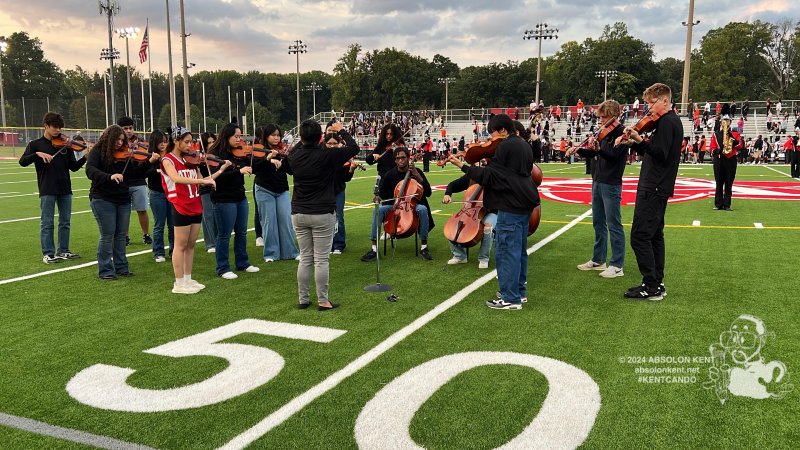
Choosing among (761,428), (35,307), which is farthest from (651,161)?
(35,307)

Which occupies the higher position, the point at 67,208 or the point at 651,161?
the point at 651,161

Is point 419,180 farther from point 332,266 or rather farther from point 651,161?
point 651,161

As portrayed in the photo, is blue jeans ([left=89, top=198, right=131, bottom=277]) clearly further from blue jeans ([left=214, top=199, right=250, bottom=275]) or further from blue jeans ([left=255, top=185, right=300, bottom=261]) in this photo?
blue jeans ([left=255, top=185, right=300, bottom=261])

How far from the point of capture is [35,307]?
638 cm

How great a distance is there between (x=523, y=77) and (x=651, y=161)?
110 m

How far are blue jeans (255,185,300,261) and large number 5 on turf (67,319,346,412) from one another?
3293 mm

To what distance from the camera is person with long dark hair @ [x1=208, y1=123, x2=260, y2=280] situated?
7789 mm

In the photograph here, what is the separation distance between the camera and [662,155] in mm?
6109

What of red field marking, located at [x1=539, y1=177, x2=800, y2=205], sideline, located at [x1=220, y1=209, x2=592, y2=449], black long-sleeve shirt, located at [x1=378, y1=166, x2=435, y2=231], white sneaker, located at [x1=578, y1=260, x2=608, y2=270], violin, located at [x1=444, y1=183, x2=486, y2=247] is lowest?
sideline, located at [x1=220, y1=209, x2=592, y2=449]

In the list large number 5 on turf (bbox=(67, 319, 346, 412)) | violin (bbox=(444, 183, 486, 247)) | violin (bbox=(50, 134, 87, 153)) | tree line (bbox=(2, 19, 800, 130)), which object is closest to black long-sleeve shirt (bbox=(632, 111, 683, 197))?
violin (bbox=(444, 183, 486, 247))

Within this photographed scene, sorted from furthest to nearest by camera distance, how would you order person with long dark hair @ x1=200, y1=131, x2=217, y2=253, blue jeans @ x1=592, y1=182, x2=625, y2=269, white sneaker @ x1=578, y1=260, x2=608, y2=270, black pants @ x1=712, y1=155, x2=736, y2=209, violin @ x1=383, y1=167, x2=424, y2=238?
1. black pants @ x1=712, y1=155, x2=736, y2=209
2. person with long dark hair @ x1=200, y1=131, x2=217, y2=253
3. violin @ x1=383, y1=167, x2=424, y2=238
4. white sneaker @ x1=578, y1=260, x2=608, y2=270
5. blue jeans @ x1=592, y1=182, x2=625, y2=269

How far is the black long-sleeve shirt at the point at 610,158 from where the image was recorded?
7.32 m

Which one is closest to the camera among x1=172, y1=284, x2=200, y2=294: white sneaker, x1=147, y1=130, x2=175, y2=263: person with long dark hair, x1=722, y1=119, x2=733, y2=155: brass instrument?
x1=172, y1=284, x2=200, y2=294: white sneaker

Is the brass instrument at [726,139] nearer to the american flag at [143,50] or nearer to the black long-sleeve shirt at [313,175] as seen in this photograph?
the black long-sleeve shirt at [313,175]
